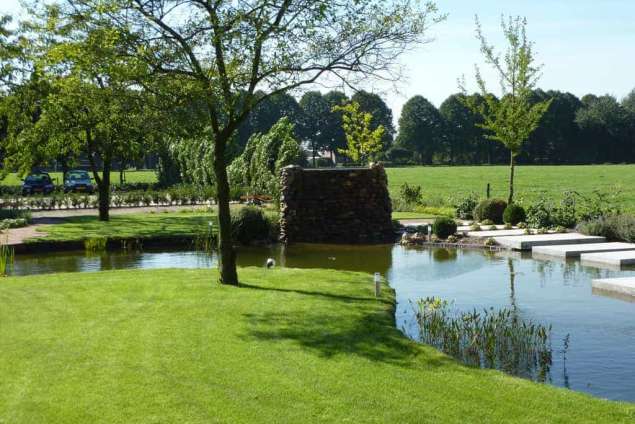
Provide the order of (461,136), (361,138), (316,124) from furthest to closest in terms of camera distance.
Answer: (461,136) → (316,124) → (361,138)

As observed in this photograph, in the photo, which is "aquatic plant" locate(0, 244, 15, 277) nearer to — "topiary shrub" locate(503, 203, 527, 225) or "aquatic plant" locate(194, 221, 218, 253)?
"aquatic plant" locate(194, 221, 218, 253)

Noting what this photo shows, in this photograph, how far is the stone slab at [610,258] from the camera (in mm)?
16078

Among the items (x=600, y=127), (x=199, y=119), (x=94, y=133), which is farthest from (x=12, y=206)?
(x=600, y=127)

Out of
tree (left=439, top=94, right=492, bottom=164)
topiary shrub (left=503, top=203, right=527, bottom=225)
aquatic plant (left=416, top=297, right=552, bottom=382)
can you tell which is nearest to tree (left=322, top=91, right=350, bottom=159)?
tree (left=439, top=94, right=492, bottom=164)

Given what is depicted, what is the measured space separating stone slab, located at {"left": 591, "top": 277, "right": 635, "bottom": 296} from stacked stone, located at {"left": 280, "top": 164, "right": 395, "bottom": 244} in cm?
960

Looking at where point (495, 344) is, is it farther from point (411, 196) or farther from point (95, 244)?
point (411, 196)

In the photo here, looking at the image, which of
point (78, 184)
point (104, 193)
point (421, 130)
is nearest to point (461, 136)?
point (421, 130)

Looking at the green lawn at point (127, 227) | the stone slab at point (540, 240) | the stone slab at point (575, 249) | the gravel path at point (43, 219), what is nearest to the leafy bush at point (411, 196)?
the green lawn at point (127, 227)

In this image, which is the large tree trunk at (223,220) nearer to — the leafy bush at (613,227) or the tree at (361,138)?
the leafy bush at (613,227)

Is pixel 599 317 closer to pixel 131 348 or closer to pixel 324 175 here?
pixel 131 348

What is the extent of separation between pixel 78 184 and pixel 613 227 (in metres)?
29.7

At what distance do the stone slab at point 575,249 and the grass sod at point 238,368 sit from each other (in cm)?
803

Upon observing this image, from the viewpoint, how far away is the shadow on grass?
820 centimetres

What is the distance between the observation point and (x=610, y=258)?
53.6 feet
